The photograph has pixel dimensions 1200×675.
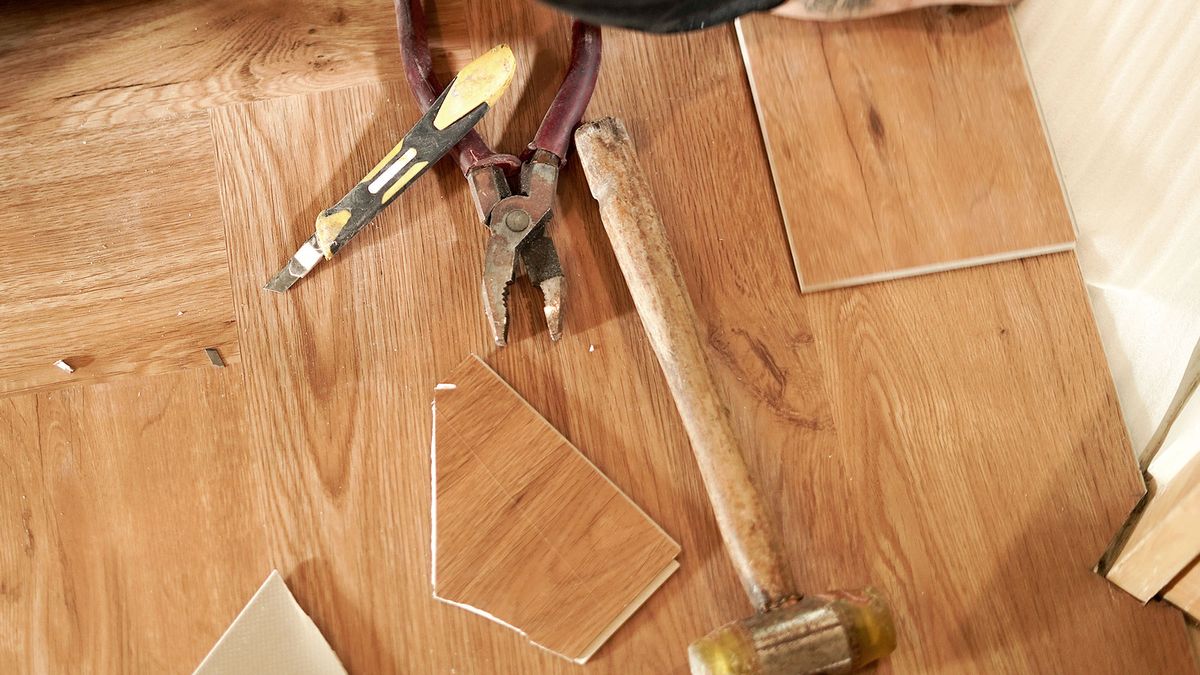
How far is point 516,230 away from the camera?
3.19 ft

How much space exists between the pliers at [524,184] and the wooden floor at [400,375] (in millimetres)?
61

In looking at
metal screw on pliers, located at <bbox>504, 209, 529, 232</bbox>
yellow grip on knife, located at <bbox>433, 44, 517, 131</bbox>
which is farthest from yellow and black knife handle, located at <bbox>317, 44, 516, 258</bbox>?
metal screw on pliers, located at <bbox>504, 209, 529, 232</bbox>

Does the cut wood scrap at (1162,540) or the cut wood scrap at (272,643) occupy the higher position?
the cut wood scrap at (1162,540)

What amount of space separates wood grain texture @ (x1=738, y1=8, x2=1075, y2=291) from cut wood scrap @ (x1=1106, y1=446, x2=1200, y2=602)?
0.33m

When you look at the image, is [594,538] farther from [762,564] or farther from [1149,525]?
[1149,525]

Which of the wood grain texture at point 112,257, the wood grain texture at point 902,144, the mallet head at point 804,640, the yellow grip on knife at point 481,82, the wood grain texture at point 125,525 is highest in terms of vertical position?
the wood grain texture at point 902,144

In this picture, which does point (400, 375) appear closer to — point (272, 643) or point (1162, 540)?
point (272, 643)

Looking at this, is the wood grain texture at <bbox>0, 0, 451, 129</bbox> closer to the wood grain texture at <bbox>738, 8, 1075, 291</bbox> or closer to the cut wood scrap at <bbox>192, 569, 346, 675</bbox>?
the wood grain texture at <bbox>738, 8, 1075, 291</bbox>

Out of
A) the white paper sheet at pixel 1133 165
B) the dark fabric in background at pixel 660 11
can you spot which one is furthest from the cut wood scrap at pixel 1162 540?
the dark fabric in background at pixel 660 11

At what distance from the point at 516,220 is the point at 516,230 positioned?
1 cm

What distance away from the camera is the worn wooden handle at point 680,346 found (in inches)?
34.7

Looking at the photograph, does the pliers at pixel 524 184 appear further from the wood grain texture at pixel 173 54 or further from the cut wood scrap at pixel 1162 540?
the cut wood scrap at pixel 1162 540

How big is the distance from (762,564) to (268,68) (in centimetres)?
90

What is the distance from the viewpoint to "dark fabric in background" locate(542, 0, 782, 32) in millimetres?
669
